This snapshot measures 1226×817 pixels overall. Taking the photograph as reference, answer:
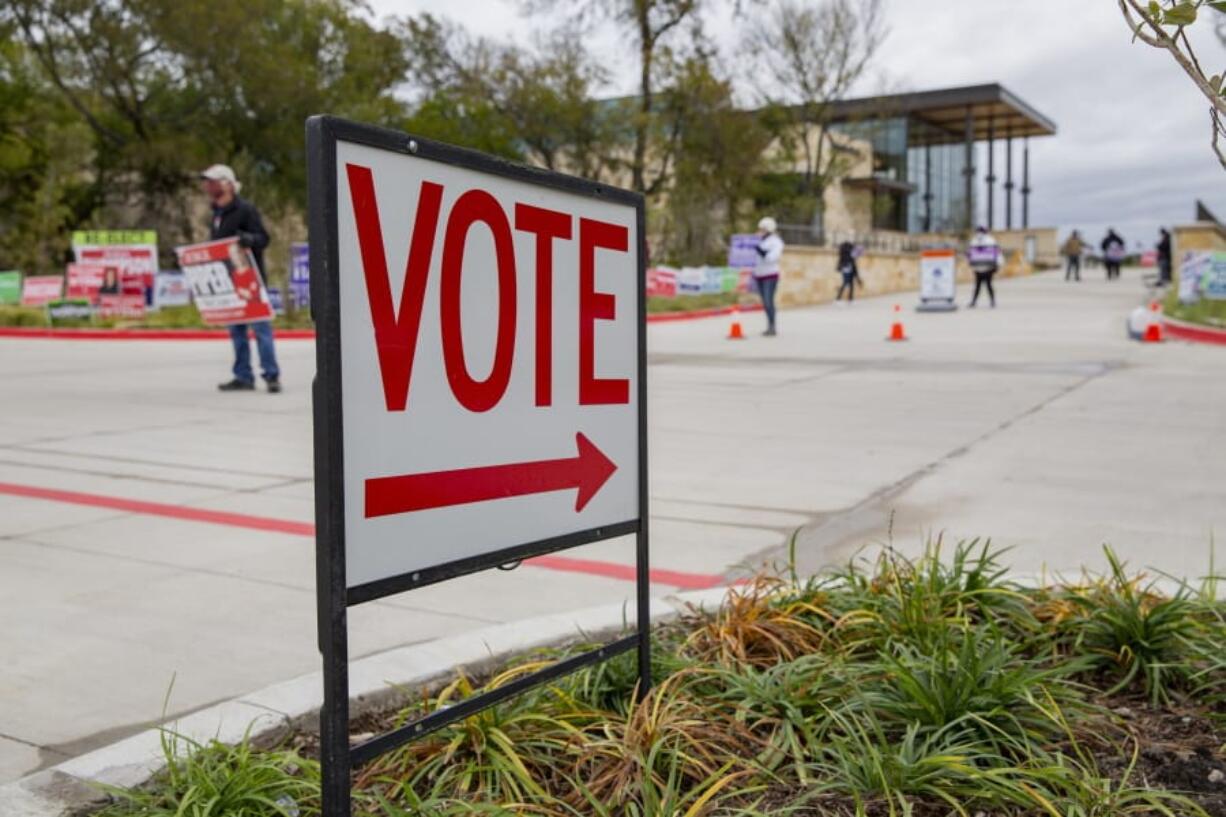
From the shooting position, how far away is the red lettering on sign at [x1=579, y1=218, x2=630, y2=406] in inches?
112

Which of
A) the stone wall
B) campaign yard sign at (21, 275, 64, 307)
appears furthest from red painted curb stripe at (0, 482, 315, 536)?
the stone wall

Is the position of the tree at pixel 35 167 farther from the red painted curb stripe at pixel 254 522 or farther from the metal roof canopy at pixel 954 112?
the red painted curb stripe at pixel 254 522

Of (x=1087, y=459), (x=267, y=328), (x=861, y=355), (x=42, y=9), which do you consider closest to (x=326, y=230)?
(x=1087, y=459)

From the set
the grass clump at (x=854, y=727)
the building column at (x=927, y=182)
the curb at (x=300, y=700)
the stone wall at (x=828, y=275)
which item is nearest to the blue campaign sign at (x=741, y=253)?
the stone wall at (x=828, y=275)

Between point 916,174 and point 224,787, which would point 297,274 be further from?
point 916,174

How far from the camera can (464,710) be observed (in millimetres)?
2441

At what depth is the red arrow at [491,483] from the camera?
7.48 ft

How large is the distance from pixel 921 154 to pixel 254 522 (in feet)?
229

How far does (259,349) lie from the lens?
38.5 ft

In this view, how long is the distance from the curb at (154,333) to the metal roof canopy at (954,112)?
26.2 metres

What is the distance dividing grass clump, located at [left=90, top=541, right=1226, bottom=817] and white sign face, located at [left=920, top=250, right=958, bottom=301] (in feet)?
76.2

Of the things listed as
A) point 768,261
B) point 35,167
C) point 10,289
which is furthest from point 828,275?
point 35,167

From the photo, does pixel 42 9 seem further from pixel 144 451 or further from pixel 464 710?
pixel 464 710

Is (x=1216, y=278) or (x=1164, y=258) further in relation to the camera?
(x=1164, y=258)
